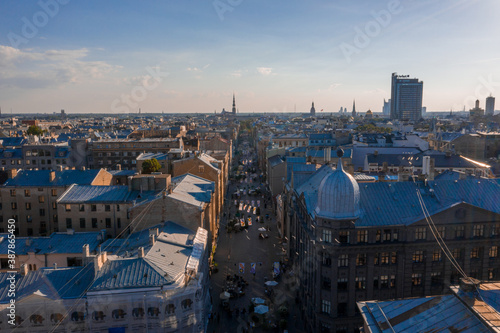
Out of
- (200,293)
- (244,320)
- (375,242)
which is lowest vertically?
(244,320)

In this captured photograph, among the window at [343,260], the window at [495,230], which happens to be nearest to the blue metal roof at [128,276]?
the window at [343,260]

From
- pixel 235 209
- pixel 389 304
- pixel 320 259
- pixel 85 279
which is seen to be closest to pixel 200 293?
pixel 85 279

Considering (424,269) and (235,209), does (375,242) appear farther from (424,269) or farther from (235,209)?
(235,209)

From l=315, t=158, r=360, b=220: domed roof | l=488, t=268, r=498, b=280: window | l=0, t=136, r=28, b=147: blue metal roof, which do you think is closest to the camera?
l=315, t=158, r=360, b=220: domed roof

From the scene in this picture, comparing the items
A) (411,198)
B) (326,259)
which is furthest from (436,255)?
(326,259)

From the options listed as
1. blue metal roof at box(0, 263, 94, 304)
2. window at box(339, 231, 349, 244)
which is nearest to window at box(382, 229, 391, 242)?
window at box(339, 231, 349, 244)

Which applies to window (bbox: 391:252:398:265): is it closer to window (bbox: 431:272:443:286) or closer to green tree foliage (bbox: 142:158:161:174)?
window (bbox: 431:272:443:286)
